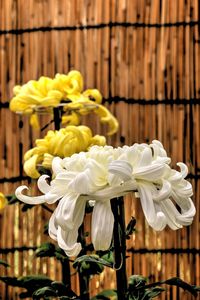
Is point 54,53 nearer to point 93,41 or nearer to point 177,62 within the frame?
point 93,41

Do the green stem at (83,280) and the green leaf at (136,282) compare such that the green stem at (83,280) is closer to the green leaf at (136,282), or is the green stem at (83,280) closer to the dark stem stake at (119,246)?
the green leaf at (136,282)

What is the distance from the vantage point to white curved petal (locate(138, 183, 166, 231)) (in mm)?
1527

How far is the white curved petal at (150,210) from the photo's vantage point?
153 cm

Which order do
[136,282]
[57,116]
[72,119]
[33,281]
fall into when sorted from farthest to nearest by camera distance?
[72,119], [57,116], [33,281], [136,282]

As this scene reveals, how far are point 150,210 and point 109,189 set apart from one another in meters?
0.08

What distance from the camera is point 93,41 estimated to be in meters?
3.30

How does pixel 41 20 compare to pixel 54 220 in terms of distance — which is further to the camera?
pixel 41 20

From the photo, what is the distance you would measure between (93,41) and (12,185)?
60 centimetres

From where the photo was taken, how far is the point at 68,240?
5.31 feet

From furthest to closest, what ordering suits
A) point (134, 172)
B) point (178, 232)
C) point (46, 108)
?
1. point (178, 232)
2. point (46, 108)
3. point (134, 172)

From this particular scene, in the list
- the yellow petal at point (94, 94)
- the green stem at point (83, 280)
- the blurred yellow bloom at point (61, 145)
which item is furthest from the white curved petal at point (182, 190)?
the yellow petal at point (94, 94)

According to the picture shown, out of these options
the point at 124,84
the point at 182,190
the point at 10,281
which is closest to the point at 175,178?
the point at 182,190

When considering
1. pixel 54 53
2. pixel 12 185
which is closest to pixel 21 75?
pixel 54 53

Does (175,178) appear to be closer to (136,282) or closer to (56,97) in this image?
(136,282)
